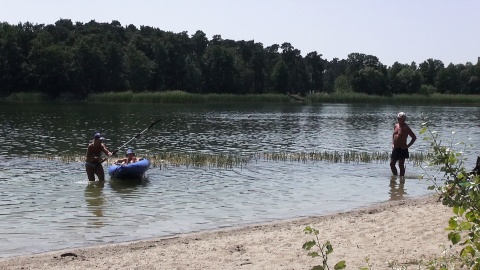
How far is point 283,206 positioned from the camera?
47.2 ft

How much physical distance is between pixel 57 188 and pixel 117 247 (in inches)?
284

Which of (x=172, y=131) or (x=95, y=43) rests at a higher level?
(x=95, y=43)

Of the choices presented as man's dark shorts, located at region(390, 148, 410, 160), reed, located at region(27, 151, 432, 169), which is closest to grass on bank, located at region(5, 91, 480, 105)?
reed, located at region(27, 151, 432, 169)

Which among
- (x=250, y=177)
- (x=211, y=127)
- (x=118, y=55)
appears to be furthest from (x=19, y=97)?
(x=250, y=177)

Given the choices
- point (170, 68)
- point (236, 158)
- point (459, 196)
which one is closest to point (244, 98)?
point (170, 68)

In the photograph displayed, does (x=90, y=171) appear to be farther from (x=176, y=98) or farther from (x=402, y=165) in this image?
(x=176, y=98)

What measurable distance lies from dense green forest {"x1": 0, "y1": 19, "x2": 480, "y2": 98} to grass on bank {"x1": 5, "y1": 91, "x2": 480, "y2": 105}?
16.0 feet

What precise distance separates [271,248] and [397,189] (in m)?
8.80

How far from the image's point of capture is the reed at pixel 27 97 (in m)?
80.9

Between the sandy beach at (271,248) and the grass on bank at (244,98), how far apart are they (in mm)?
64011

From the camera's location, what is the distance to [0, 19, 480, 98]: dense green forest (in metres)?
87.1

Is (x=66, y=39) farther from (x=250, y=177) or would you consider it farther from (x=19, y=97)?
(x=250, y=177)

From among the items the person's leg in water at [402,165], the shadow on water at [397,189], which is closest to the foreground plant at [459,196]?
the shadow on water at [397,189]

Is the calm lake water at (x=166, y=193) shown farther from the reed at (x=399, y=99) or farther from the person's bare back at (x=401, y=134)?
the reed at (x=399, y=99)
